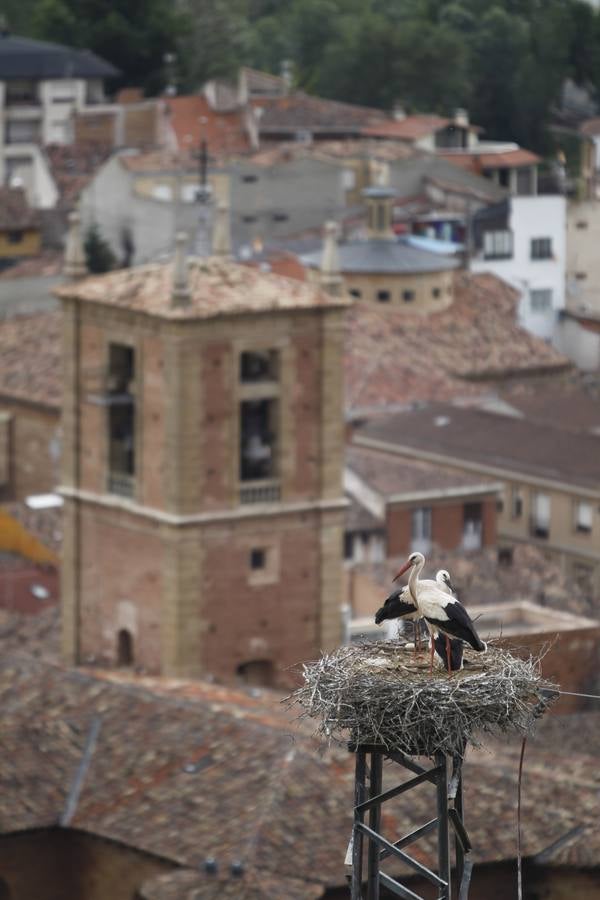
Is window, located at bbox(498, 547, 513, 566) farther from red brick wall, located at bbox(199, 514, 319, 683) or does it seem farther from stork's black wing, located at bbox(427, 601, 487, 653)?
stork's black wing, located at bbox(427, 601, 487, 653)

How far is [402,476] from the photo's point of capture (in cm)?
6906

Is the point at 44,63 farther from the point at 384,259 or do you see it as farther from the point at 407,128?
the point at 384,259

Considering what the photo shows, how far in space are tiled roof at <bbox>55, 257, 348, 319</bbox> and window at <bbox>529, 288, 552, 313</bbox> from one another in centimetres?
3805

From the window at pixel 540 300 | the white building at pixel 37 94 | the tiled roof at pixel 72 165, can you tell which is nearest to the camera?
the window at pixel 540 300

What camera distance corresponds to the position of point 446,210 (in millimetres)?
95438

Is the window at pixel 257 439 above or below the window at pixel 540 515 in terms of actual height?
above

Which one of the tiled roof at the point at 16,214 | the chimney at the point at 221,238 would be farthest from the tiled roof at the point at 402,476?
the tiled roof at the point at 16,214

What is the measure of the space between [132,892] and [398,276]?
44.2 meters

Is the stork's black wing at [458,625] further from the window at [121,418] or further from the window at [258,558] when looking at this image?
the window at [121,418]

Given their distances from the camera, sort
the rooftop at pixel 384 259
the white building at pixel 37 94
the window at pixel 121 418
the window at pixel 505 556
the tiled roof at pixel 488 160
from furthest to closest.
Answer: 1. the white building at pixel 37 94
2. the tiled roof at pixel 488 160
3. the rooftop at pixel 384 259
4. the window at pixel 505 556
5. the window at pixel 121 418

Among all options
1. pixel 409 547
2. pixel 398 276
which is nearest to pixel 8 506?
pixel 409 547

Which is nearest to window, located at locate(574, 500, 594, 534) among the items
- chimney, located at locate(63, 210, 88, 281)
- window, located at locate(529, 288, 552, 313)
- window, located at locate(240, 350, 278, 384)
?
chimney, located at locate(63, 210, 88, 281)

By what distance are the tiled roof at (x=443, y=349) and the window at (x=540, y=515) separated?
18.0 ft

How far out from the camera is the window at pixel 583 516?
7088 centimetres
